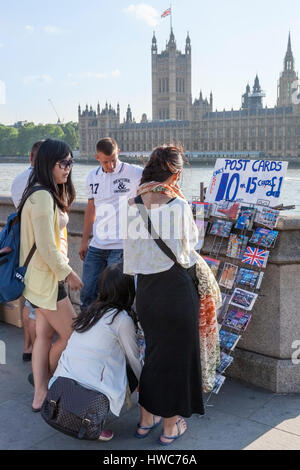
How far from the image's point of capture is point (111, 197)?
324 centimetres

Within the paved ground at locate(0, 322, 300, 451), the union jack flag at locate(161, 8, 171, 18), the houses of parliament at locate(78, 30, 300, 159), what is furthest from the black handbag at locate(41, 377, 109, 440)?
the union jack flag at locate(161, 8, 171, 18)

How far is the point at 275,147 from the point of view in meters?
81.4

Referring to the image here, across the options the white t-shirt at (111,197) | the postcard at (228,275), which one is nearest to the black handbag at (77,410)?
the postcard at (228,275)

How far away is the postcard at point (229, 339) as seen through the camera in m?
2.77

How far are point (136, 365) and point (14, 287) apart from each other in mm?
650

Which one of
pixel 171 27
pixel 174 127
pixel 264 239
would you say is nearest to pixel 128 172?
pixel 264 239

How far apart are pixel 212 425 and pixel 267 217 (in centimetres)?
103

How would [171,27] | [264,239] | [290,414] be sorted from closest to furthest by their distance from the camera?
[290,414] → [264,239] → [171,27]

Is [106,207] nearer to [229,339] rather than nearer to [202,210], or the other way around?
[202,210]

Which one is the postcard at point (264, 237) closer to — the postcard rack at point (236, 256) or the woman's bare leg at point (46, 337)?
the postcard rack at point (236, 256)

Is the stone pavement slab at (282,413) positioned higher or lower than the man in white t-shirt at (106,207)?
lower

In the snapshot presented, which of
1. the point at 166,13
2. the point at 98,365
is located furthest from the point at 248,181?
the point at 166,13

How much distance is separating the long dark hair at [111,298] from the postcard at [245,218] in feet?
2.43
